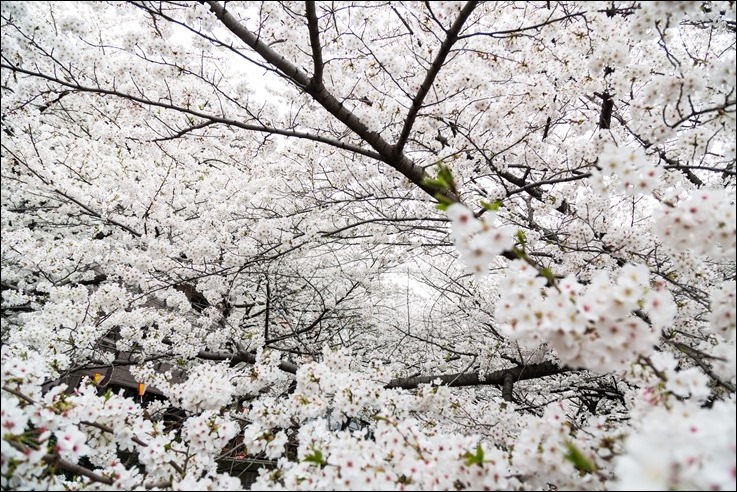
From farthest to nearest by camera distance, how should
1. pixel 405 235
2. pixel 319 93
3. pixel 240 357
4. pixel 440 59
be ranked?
1. pixel 240 357
2. pixel 405 235
3. pixel 319 93
4. pixel 440 59

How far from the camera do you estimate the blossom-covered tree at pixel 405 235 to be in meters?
1.77

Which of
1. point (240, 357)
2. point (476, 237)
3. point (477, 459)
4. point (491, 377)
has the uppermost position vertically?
point (491, 377)

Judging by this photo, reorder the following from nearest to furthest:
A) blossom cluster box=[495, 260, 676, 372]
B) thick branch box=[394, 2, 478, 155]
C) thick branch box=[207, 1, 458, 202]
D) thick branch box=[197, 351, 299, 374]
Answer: blossom cluster box=[495, 260, 676, 372], thick branch box=[394, 2, 478, 155], thick branch box=[207, 1, 458, 202], thick branch box=[197, 351, 299, 374]

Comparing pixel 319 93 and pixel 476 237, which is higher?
pixel 319 93

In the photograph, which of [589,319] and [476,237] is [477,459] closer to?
[589,319]

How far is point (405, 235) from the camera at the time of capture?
19.1ft

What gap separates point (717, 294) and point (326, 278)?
7.68 meters

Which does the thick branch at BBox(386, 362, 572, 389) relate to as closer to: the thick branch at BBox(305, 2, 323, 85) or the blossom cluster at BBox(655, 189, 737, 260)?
the blossom cluster at BBox(655, 189, 737, 260)

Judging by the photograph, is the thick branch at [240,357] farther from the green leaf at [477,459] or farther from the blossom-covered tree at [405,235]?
the green leaf at [477,459]

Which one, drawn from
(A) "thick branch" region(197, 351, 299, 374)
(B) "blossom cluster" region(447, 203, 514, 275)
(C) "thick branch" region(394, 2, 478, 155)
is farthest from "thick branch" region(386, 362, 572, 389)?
(B) "blossom cluster" region(447, 203, 514, 275)

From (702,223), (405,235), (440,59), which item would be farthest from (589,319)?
(405,235)

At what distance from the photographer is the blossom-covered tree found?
177cm

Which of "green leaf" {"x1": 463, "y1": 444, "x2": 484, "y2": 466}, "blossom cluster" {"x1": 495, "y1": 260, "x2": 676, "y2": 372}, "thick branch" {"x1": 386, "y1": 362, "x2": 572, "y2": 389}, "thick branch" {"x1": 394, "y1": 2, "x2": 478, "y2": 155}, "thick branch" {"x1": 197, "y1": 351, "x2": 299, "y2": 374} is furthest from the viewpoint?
"thick branch" {"x1": 197, "y1": 351, "x2": 299, "y2": 374}

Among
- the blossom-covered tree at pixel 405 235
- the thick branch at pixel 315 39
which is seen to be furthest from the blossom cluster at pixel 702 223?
the thick branch at pixel 315 39
